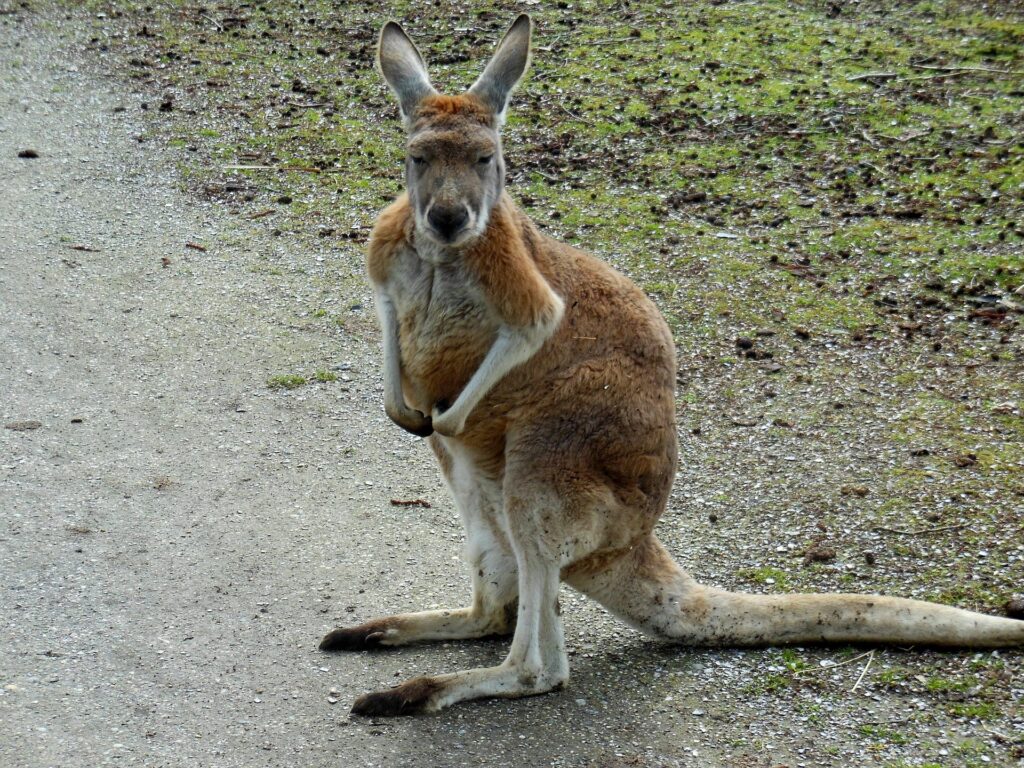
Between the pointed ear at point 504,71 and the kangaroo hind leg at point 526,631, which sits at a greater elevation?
the pointed ear at point 504,71

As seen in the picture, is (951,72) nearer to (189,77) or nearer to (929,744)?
(189,77)

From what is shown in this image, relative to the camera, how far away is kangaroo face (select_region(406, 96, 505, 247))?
3844 mm

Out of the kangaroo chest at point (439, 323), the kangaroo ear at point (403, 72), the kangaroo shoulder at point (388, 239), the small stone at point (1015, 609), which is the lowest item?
the small stone at point (1015, 609)

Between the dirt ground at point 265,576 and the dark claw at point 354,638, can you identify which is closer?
the dirt ground at point 265,576

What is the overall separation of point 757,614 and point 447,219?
1637 mm

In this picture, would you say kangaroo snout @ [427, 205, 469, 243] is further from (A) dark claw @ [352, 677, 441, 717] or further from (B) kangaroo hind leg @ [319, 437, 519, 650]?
(A) dark claw @ [352, 677, 441, 717]

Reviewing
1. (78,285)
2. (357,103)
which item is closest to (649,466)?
(78,285)

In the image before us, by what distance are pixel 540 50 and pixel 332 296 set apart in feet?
13.4

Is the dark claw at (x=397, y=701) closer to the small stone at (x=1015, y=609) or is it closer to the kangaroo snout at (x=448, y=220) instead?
the kangaroo snout at (x=448, y=220)

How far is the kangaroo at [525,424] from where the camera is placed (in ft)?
12.7

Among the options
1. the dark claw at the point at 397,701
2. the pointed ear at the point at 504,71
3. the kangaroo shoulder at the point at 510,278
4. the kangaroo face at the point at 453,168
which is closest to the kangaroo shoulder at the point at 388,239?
the kangaroo face at the point at 453,168

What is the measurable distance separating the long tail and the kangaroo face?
1.20m

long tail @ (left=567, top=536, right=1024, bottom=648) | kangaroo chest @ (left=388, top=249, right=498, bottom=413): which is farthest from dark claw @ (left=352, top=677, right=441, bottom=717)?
kangaroo chest @ (left=388, top=249, right=498, bottom=413)

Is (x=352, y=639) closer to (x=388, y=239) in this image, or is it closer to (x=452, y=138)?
(x=388, y=239)
